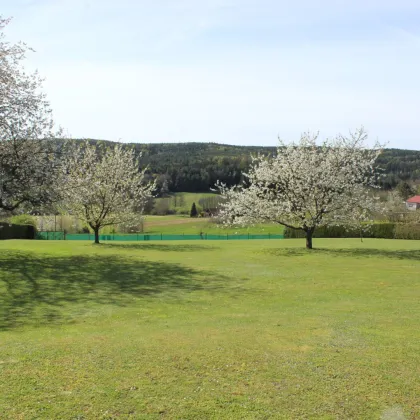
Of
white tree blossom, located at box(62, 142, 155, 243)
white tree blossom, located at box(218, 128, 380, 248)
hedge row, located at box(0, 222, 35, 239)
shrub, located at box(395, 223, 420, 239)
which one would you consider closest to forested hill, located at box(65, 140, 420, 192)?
hedge row, located at box(0, 222, 35, 239)

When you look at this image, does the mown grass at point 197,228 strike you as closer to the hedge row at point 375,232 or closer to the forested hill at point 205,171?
the hedge row at point 375,232

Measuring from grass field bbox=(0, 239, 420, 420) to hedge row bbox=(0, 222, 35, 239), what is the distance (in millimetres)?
40474

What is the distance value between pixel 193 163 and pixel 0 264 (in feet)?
488

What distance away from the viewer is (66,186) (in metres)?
30.4

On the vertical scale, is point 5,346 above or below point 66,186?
below

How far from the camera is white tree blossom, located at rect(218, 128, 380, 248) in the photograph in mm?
34844

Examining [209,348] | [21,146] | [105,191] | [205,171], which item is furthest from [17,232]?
[205,171]

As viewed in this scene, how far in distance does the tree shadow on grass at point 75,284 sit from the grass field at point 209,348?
10 centimetres

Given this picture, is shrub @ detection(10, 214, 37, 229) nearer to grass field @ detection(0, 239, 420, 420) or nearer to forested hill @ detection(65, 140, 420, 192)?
grass field @ detection(0, 239, 420, 420)

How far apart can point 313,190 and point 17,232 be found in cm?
4221

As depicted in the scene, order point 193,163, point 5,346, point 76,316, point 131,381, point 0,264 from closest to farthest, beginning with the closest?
point 131,381 → point 5,346 → point 76,316 → point 0,264 → point 193,163

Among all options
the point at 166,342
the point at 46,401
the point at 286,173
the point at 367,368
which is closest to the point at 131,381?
the point at 46,401

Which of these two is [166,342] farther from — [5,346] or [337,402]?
[337,402]

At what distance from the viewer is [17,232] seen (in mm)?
60406
